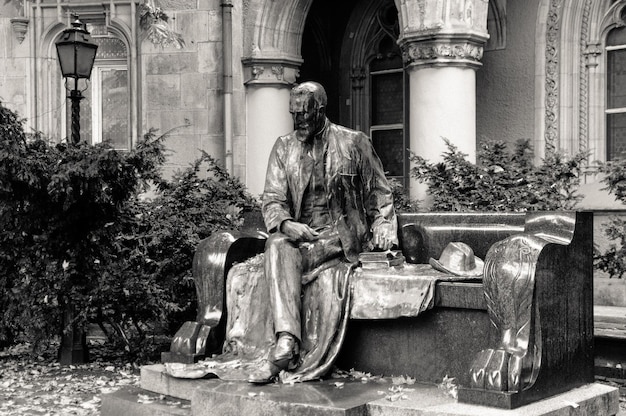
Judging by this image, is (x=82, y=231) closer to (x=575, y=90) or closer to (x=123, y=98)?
(x=123, y=98)

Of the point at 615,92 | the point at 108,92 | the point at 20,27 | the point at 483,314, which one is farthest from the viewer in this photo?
the point at 108,92

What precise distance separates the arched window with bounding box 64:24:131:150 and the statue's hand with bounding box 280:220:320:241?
30.1 feet

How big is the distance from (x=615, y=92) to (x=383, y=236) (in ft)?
27.5

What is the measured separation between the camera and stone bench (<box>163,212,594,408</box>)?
616 centimetres

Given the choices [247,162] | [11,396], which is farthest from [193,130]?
[11,396]

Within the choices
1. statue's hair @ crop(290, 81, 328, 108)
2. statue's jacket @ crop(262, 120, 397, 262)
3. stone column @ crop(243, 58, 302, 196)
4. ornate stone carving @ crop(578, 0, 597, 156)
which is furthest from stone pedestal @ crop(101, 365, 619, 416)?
ornate stone carving @ crop(578, 0, 597, 156)

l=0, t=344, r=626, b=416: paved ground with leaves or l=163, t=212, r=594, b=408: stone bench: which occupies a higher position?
l=163, t=212, r=594, b=408: stone bench

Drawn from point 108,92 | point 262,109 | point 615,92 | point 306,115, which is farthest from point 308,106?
point 108,92

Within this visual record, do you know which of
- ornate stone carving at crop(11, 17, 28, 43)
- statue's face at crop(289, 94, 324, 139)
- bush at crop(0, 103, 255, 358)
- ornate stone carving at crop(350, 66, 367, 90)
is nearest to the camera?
statue's face at crop(289, 94, 324, 139)

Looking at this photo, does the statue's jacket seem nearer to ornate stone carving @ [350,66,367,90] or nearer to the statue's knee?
the statue's knee

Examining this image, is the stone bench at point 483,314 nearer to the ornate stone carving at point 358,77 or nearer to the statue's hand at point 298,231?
the statue's hand at point 298,231

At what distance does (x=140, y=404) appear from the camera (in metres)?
6.91

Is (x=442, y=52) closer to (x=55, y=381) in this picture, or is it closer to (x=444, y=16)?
(x=444, y=16)

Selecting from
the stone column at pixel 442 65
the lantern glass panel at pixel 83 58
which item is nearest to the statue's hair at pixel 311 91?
the lantern glass panel at pixel 83 58
